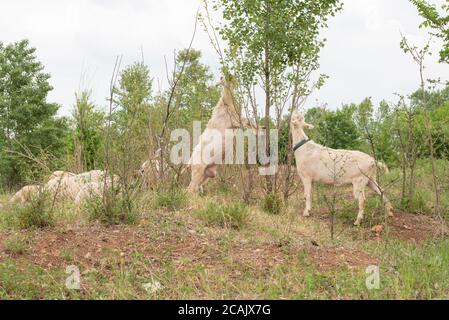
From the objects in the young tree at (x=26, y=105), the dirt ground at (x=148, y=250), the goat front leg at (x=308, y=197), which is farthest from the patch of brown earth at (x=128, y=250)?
the young tree at (x=26, y=105)

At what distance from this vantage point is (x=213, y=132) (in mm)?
12094

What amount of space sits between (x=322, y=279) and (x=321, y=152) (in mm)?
6797

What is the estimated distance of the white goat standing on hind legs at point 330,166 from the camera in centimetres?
1138

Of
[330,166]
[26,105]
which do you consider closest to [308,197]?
[330,166]

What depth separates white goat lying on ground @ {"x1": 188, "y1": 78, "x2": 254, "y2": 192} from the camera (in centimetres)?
1201

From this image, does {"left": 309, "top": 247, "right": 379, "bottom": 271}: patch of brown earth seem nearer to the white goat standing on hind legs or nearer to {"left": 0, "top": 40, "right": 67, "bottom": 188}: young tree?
the white goat standing on hind legs

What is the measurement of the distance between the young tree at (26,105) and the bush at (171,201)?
63.7ft

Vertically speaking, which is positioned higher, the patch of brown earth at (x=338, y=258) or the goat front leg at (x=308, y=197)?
the goat front leg at (x=308, y=197)

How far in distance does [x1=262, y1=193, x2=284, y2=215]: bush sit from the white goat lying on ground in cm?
209

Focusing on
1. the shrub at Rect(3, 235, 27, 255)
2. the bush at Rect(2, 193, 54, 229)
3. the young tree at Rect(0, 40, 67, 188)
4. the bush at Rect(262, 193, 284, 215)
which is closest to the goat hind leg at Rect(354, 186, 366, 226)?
the bush at Rect(262, 193, 284, 215)

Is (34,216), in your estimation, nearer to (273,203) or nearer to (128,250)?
(128,250)

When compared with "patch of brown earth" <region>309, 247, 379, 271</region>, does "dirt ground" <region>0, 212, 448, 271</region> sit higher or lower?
higher

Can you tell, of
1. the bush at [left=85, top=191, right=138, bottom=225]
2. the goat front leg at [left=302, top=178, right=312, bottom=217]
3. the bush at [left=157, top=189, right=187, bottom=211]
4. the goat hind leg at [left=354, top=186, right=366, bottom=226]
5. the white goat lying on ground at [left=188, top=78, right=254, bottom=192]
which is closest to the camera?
the bush at [left=85, top=191, right=138, bottom=225]

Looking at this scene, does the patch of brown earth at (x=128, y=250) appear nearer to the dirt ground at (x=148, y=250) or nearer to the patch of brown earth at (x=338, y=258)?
the dirt ground at (x=148, y=250)
